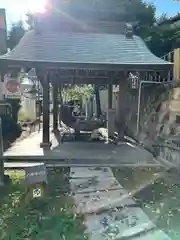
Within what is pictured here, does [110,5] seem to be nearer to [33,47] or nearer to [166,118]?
[33,47]

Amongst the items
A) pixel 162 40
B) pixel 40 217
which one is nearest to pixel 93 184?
pixel 40 217

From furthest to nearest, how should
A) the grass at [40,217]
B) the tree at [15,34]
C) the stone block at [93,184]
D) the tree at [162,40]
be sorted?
the tree at [15,34], the tree at [162,40], the stone block at [93,184], the grass at [40,217]

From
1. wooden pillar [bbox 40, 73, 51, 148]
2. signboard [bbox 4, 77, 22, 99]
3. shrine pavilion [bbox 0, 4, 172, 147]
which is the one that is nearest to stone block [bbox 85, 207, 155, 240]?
shrine pavilion [bbox 0, 4, 172, 147]

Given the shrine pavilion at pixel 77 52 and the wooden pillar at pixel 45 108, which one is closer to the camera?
the shrine pavilion at pixel 77 52

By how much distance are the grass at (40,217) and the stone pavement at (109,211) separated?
0.58ft

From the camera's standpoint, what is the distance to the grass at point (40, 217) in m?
→ 3.72

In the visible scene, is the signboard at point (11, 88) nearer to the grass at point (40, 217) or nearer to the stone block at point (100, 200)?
the grass at point (40, 217)

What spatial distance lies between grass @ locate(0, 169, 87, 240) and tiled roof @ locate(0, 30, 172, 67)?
13.0ft

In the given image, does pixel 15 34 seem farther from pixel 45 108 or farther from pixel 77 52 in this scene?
pixel 77 52

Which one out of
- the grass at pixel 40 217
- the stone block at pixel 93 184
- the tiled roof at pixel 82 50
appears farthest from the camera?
the tiled roof at pixel 82 50

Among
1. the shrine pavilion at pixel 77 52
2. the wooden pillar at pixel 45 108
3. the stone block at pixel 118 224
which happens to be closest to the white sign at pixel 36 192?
the stone block at pixel 118 224

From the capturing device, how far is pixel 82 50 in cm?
892

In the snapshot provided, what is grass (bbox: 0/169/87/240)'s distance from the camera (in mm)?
3717

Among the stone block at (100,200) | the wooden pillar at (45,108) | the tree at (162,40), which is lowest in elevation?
the stone block at (100,200)
